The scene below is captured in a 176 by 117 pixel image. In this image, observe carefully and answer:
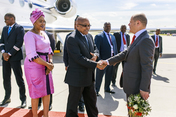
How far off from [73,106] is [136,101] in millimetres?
1120

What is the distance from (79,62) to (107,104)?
189 centimetres

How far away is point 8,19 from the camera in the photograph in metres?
3.39

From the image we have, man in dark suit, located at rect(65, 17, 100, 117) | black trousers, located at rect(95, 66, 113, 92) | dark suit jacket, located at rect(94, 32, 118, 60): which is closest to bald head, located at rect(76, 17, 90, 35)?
man in dark suit, located at rect(65, 17, 100, 117)

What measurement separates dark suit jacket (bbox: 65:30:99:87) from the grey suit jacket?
591mm

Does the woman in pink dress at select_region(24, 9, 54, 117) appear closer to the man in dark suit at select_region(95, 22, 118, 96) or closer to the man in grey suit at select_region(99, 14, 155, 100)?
the man in grey suit at select_region(99, 14, 155, 100)

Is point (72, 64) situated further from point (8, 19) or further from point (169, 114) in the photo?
point (169, 114)

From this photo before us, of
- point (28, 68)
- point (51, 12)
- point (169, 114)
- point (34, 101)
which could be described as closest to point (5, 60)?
point (28, 68)

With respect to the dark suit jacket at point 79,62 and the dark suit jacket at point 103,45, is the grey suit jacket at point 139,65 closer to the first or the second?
the dark suit jacket at point 79,62

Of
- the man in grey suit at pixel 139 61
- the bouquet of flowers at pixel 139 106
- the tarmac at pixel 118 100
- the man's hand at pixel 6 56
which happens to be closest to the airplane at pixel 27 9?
the tarmac at pixel 118 100

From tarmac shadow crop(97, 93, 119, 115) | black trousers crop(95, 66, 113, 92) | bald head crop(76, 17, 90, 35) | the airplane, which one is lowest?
tarmac shadow crop(97, 93, 119, 115)

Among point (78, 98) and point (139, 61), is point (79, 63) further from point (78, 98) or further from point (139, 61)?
point (139, 61)

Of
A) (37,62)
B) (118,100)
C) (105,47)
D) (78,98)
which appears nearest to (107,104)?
(118,100)

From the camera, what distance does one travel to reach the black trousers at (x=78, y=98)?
Answer: 8.31 feet

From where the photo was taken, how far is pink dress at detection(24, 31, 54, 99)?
2.50m
